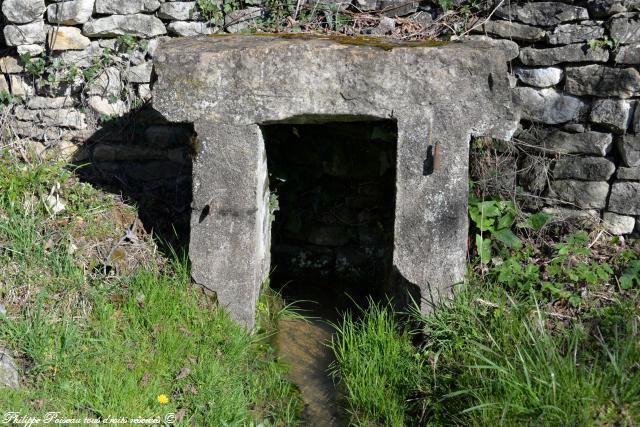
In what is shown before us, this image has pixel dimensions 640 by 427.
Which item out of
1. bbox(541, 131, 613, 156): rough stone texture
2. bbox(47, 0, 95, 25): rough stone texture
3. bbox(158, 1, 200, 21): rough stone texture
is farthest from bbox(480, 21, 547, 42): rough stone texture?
→ bbox(47, 0, 95, 25): rough stone texture

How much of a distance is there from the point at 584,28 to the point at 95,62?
321cm

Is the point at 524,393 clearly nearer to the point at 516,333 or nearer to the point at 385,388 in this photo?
the point at 516,333

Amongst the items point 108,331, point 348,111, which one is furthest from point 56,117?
point 348,111

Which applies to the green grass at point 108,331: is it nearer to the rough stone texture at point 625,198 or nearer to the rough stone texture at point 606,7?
the rough stone texture at point 625,198

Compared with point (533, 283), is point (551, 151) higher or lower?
higher

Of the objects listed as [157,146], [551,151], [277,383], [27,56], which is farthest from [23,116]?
[551,151]

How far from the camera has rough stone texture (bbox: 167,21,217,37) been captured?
488 cm

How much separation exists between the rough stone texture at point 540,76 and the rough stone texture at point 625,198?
749 millimetres

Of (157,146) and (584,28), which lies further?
(157,146)

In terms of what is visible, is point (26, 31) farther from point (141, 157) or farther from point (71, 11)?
point (141, 157)

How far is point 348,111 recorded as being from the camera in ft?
12.2

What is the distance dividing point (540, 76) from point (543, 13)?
1.26ft

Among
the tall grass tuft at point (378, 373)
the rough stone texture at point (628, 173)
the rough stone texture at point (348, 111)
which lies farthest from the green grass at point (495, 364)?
the rough stone texture at point (628, 173)

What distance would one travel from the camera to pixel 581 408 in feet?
9.33
